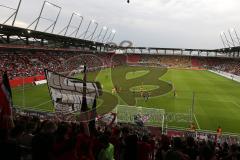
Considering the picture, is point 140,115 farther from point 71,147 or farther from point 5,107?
point 71,147

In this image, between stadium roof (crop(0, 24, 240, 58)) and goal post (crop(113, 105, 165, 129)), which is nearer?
goal post (crop(113, 105, 165, 129))

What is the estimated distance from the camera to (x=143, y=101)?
39.1 metres

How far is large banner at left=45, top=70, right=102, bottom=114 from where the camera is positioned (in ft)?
28.7

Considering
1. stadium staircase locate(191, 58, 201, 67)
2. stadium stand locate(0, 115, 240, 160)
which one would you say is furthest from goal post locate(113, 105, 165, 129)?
stadium staircase locate(191, 58, 201, 67)

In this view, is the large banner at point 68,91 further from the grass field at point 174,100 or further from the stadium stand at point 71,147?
the grass field at point 174,100

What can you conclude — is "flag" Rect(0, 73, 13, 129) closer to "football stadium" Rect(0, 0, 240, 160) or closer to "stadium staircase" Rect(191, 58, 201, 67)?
"football stadium" Rect(0, 0, 240, 160)

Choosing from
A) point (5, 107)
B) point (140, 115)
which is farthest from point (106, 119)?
point (5, 107)

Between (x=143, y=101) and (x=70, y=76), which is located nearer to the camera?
(x=70, y=76)

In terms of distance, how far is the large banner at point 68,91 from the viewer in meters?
8.76

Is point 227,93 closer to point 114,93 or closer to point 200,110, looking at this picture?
point 200,110

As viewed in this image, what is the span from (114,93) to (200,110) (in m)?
28.0

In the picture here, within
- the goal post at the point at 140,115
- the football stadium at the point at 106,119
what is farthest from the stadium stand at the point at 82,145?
the goal post at the point at 140,115

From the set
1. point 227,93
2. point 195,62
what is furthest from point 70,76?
point 195,62

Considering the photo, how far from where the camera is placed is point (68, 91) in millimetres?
8906
